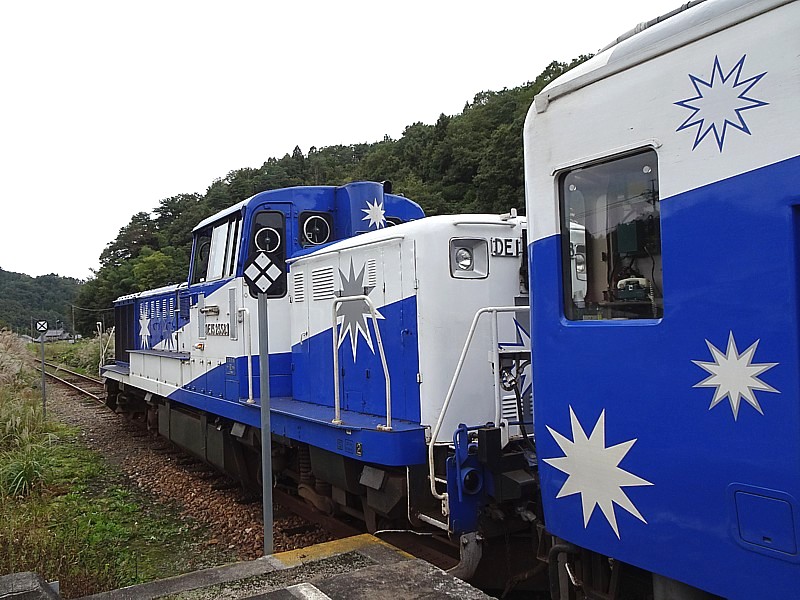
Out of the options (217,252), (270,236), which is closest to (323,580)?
(270,236)

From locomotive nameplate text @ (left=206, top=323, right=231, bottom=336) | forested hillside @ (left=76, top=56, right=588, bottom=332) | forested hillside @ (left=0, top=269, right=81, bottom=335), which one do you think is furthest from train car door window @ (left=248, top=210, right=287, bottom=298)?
forested hillside @ (left=0, top=269, right=81, bottom=335)

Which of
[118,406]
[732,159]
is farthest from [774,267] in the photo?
[118,406]

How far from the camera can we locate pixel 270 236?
737 centimetres

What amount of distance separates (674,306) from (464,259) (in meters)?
2.77

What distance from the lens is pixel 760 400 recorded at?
7.82 feet

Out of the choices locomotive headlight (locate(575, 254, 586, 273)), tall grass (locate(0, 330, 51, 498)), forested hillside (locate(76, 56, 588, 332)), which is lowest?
tall grass (locate(0, 330, 51, 498))

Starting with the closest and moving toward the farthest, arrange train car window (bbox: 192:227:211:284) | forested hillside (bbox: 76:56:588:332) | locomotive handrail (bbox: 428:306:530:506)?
locomotive handrail (bbox: 428:306:530:506), train car window (bbox: 192:227:211:284), forested hillside (bbox: 76:56:588:332)

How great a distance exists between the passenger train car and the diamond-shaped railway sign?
117 inches

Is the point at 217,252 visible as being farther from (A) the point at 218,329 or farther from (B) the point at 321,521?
(B) the point at 321,521

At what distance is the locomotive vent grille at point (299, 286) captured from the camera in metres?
7.05

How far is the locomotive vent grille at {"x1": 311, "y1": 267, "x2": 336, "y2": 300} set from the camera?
6527mm

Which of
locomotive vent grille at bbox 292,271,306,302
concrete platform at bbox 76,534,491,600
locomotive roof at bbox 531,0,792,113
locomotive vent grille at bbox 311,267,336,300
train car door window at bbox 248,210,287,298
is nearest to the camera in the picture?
locomotive roof at bbox 531,0,792,113

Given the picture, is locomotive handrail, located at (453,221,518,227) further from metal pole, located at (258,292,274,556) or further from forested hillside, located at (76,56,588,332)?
forested hillside, located at (76,56,588,332)

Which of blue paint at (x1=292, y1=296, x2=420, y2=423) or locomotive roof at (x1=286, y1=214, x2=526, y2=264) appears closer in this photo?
locomotive roof at (x1=286, y1=214, x2=526, y2=264)
